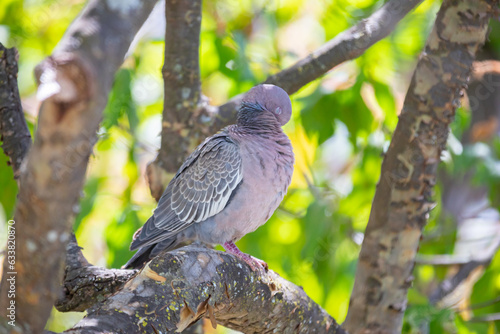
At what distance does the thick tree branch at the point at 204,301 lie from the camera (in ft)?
4.44

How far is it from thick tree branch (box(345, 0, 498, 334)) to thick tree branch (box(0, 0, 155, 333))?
180 cm

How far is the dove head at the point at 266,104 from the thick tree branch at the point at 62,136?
152 cm

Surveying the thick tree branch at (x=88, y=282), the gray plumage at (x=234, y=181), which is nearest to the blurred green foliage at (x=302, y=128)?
Answer: the gray plumage at (x=234, y=181)

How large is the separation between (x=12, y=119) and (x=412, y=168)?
183 cm

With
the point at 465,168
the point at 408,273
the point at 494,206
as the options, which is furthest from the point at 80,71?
the point at 494,206

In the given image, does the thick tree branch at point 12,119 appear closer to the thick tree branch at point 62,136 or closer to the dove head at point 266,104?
the dove head at point 266,104

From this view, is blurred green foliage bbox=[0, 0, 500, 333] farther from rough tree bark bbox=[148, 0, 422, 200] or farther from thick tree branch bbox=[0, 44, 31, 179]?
thick tree branch bbox=[0, 44, 31, 179]

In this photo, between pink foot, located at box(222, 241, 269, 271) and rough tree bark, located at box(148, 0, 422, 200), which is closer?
pink foot, located at box(222, 241, 269, 271)

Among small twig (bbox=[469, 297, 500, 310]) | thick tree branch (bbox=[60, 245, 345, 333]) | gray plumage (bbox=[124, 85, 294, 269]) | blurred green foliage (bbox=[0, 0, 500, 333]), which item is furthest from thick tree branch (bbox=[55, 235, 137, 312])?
small twig (bbox=[469, 297, 500, 310])

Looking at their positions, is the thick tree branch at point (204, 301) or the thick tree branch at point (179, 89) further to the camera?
the thick tree branch at point (179, 89)

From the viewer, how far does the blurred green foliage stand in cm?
298

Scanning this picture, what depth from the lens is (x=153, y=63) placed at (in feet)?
12.0

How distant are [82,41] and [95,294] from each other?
1.56 meters

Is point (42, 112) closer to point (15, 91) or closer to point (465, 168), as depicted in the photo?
point (15, 91)
